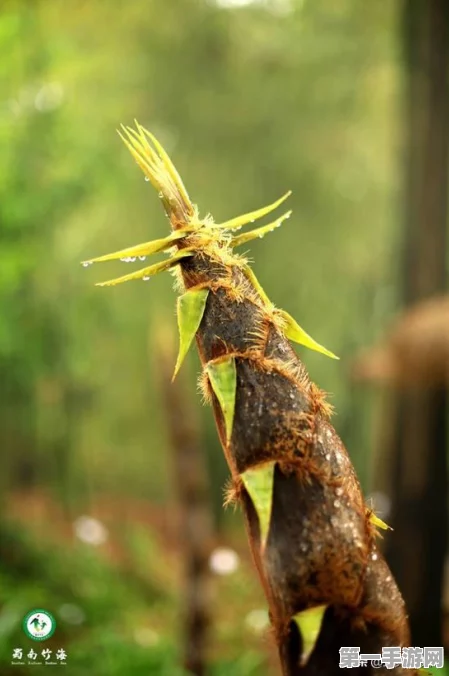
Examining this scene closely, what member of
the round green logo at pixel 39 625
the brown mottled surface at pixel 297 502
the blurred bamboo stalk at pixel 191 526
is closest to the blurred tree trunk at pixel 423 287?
the blurred bamboo stalk at pixel 191 526

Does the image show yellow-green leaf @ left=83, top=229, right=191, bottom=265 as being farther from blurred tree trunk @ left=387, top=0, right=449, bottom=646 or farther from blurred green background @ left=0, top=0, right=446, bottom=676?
blurred green background @ left=0, top=0, right=446, bottom=676

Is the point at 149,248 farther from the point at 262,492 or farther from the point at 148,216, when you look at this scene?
the point at 148,216

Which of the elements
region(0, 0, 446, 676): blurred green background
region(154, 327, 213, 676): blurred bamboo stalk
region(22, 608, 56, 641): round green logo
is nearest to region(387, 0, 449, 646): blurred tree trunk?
region(0, 0, 446, 676): blurred green background

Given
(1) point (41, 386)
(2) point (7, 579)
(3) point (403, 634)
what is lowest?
(3) point (403, 634)

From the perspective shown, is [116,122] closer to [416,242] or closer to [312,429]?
[416,242]

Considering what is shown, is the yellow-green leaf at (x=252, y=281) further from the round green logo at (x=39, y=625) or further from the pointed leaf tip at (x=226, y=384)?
the round green logo at (x=39, y=625)

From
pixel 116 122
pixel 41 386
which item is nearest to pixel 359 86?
pixel 116 122

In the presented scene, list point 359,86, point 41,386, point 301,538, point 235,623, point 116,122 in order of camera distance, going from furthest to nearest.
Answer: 1. point 41,386
2. point 359,86
3. point 116,122
4. point 235,623
5. point 301,538
